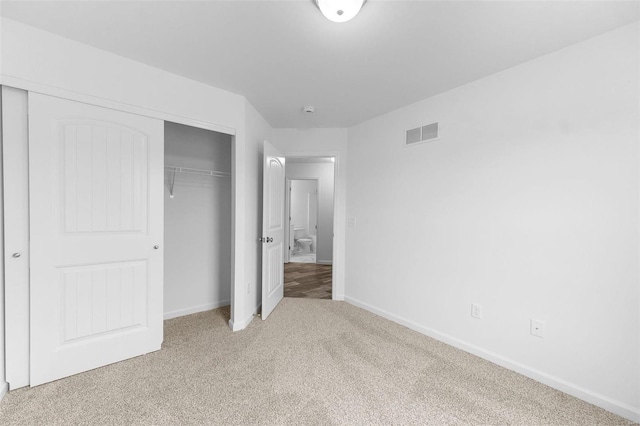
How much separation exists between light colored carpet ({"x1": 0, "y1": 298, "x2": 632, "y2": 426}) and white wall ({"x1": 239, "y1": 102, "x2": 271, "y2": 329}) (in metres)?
0.46

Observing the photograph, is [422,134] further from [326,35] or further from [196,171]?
[196,171]

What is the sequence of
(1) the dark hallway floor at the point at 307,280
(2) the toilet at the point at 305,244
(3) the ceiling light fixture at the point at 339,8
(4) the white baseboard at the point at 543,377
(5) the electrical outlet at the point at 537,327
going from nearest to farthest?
1. (3) the ceiling light fixture at the point at 339,8
2. (4) the white baseboard at the point at 543,377
3. (5) the electrical outlet at the point at 537,327
4. (1) the dark hallway floor at the point at 307,280
5. (2) the toilet at the point at 305,244

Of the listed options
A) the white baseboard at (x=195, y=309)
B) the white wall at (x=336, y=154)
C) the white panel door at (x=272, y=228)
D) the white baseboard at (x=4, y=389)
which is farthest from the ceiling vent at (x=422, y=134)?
the white baseboard at (x=4, y=389)

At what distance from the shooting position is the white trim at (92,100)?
5.64 ft

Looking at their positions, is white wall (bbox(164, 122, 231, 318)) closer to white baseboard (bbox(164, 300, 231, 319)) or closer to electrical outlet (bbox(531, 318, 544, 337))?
white baseboard (bbox(164, 300, 231, 319))

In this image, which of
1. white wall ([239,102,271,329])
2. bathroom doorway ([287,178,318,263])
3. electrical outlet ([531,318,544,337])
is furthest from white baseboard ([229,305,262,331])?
bathroom doorway ([287,178,318,263])

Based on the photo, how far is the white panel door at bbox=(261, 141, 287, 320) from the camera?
3.01 metres

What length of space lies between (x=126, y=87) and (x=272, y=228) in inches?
73.2

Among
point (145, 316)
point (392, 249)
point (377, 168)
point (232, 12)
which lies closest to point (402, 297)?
point (392, 249)

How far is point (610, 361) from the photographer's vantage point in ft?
5.67

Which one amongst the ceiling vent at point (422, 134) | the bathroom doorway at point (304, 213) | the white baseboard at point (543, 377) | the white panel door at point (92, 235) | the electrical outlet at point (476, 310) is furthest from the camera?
the bathroom doorway at point (304, 213)

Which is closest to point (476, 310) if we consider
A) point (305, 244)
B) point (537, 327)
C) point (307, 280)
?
point (537, 327)

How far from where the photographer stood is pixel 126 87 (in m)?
2.11

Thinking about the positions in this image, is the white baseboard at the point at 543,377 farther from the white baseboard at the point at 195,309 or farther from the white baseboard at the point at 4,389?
the white baseboard at the point at 4,389
